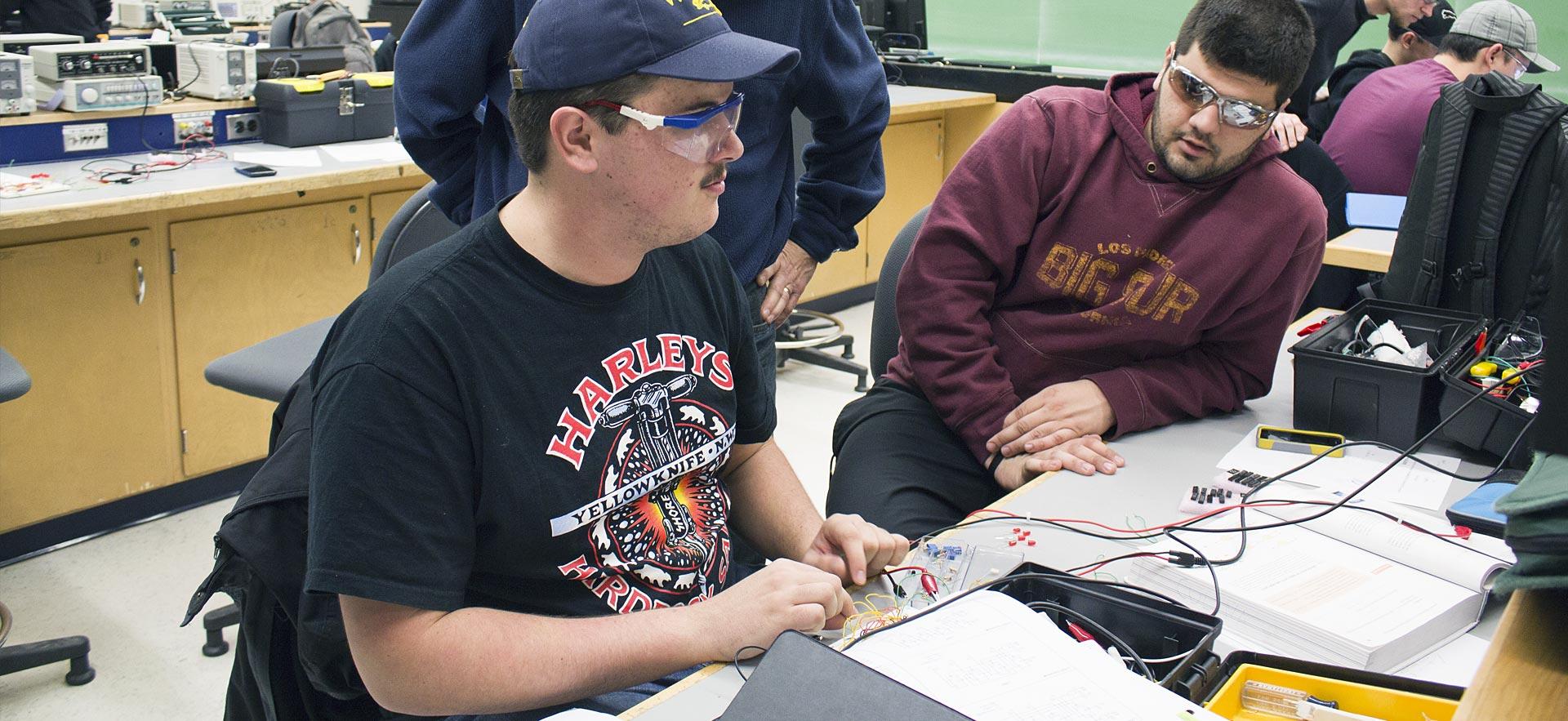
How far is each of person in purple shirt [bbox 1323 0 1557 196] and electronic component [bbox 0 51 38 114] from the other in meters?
3.51

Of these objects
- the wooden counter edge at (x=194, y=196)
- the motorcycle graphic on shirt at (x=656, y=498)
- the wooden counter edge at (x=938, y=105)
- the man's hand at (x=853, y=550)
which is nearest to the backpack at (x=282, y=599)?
Answer: the motorcycle graphic on shirt at (x=656, y=498)

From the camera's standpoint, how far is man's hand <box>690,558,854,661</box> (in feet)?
3.80

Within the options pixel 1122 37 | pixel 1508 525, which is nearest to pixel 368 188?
pixel 1508 525

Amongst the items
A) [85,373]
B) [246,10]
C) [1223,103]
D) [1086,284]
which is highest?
[1223,103]

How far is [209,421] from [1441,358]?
2784 mm

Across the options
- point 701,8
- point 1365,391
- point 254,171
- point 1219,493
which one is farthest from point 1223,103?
point 254,171

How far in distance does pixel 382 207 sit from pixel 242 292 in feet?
1.49

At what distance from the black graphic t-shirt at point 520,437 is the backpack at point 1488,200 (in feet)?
4.84

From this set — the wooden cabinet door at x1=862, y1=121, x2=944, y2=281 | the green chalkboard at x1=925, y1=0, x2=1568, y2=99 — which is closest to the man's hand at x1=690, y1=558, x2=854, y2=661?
the wooden cabinet door at x1=862, y1=121, x2=944, y2=281

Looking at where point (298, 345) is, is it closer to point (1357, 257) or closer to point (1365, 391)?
point (1365, 391)

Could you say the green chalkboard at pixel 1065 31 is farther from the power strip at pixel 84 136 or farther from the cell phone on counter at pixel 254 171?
the power strip at pixel 84 136

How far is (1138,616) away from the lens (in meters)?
1.16

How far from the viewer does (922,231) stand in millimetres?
2018

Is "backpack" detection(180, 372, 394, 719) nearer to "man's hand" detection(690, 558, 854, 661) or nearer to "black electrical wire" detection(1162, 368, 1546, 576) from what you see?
"man's hand" detection(690, 558, 854, 661)
